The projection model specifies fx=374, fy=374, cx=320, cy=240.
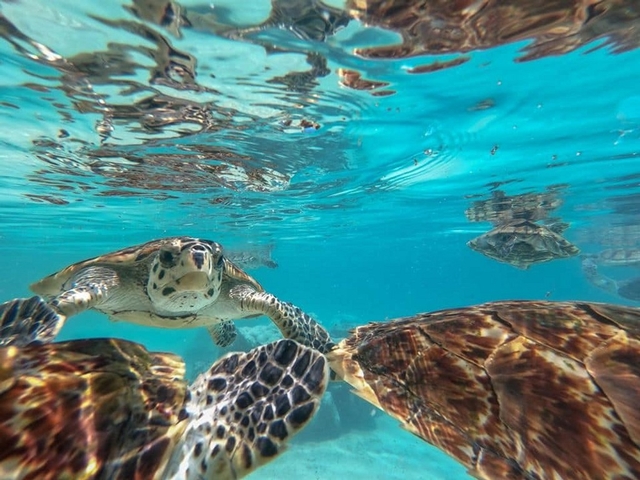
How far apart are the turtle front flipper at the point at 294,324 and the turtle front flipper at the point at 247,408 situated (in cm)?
229

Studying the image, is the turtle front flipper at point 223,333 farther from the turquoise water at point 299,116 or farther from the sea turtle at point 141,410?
the sea turtle at point 141,410

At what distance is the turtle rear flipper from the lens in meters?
3.68

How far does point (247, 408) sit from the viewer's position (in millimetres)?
2467

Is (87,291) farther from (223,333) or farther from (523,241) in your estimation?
(523,241)

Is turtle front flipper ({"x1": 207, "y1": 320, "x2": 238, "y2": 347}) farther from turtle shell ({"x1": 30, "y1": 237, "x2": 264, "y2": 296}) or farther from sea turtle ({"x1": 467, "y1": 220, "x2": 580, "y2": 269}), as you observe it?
sea turtle ({"x1": 467, "y1": 220, "x2": 580, "y2": 269})

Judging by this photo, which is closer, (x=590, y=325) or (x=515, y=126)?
(x=590, y=325)

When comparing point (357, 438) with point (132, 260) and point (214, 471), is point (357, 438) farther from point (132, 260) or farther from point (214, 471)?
point (214, 471)

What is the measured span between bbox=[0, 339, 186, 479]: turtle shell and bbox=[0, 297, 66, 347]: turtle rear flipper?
6.05 ft

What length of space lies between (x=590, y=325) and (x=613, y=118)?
976 centimetres

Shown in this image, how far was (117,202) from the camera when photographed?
18547mm

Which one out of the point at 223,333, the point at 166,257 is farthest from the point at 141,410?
the point at 223,333

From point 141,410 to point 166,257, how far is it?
3.56 m

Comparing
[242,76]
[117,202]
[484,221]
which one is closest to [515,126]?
[242,76]

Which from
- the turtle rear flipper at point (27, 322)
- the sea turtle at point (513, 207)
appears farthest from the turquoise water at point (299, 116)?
the turtle rear flipper at point (27, 322)
